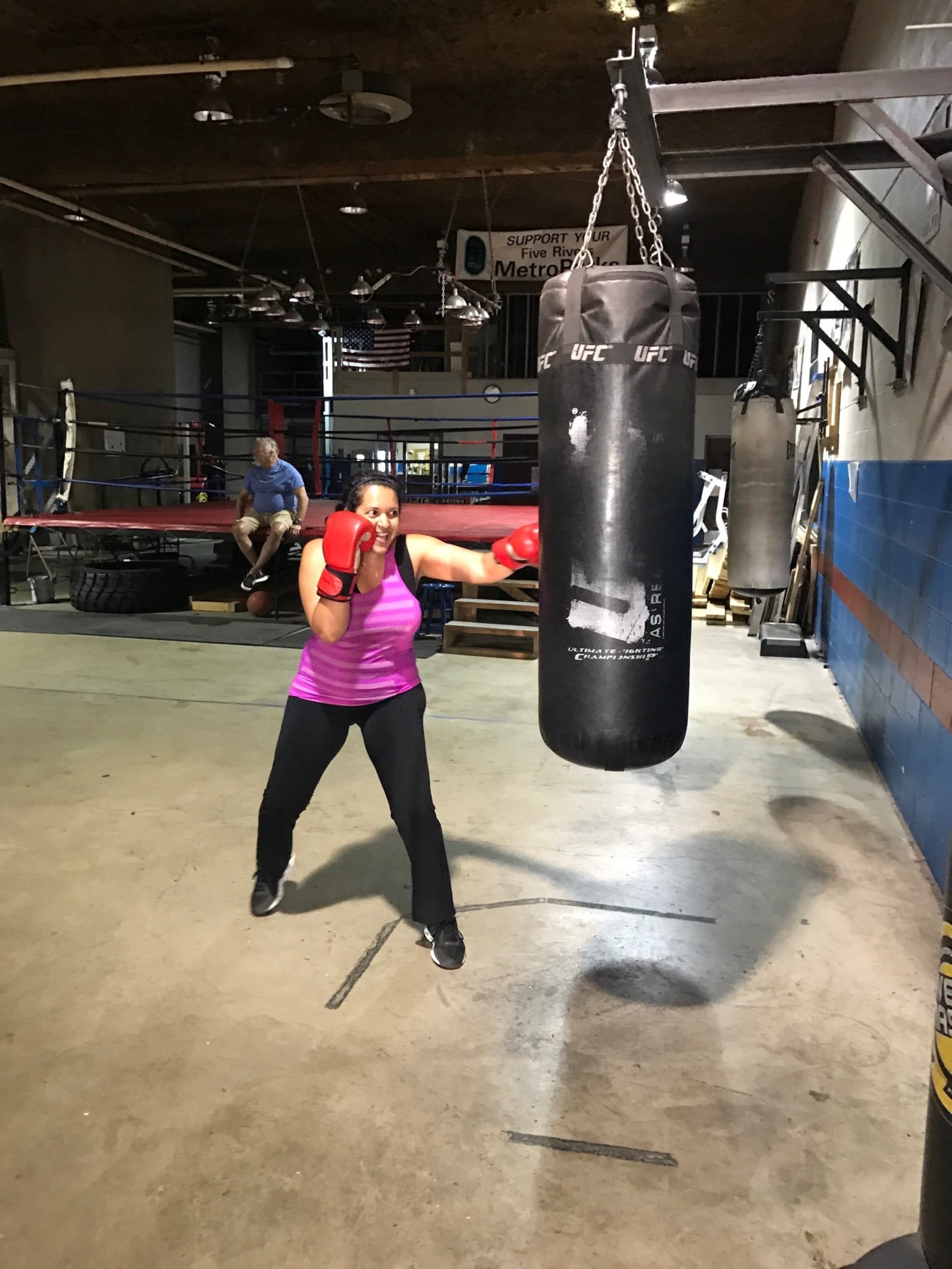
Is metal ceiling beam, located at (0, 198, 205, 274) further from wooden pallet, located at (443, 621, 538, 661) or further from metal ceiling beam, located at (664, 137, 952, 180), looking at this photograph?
metal ceiling beam, located at (664, 137, 952, 180)

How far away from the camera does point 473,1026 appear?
7.24 feet

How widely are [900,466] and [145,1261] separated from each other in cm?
378

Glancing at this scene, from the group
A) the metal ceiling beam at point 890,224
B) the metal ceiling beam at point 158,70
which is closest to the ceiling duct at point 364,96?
the metal ceiling beam at point 158,70

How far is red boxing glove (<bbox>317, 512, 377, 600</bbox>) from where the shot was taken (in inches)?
84.6

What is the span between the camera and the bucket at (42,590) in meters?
8.45

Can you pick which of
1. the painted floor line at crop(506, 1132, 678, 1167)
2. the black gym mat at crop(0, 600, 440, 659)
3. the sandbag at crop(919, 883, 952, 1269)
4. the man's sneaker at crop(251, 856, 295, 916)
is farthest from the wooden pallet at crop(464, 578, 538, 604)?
the sandbag at crop(919, 883, 952, 1269)

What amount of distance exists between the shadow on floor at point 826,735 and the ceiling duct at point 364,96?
5.12 meters

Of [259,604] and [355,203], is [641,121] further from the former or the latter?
[355,203]

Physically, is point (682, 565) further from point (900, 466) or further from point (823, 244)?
point (823, 244)

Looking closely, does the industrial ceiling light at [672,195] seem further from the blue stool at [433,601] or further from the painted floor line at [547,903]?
the blue stool at [433,601]

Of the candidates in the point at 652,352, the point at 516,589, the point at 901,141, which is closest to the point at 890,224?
the point at 901,141

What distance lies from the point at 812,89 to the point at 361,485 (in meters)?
1.51

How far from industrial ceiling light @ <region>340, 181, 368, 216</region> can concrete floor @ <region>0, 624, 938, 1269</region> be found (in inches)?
354

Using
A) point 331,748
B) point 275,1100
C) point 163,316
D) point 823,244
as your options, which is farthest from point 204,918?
point 163,316
